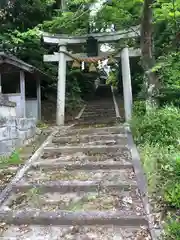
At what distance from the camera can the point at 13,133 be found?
6.89m

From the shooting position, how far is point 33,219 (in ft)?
12.5

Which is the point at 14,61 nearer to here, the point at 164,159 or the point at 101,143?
the point at 101,143

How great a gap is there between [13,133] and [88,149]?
1.79 metres

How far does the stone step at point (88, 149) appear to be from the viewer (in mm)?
6508

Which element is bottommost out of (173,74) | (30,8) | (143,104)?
(143,104)

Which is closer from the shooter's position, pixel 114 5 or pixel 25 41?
pixel 114 5

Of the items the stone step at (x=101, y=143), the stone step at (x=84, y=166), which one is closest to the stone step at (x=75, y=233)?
the stone step at (x=84, y=166)

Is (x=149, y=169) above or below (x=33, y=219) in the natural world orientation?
above

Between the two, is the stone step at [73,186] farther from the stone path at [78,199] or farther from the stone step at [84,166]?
the stone step at [84,166]

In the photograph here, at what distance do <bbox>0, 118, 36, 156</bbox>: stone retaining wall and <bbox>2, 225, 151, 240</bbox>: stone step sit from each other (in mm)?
2898

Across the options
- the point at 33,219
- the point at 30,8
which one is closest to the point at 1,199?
the point at 33,219

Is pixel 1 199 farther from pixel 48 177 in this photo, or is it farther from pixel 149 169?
pixel 149 169

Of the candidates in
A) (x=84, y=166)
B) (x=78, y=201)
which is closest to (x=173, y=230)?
(x=78, y=201)

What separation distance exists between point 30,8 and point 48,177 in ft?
33.8
